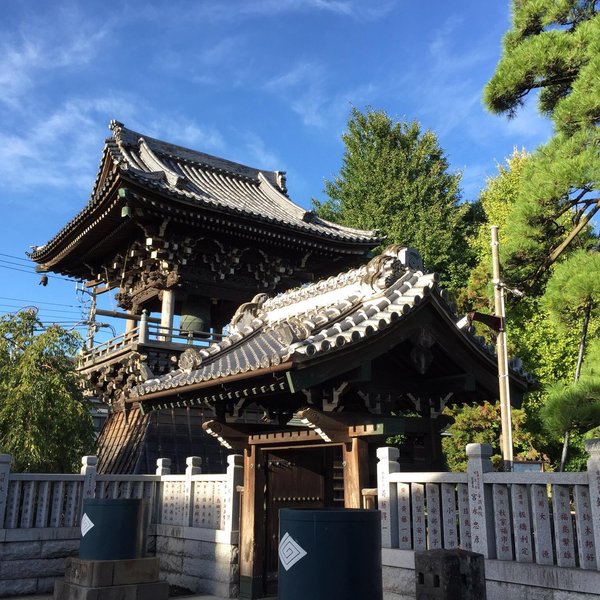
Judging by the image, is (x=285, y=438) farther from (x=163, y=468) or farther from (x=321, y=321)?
(x=163, y=468)

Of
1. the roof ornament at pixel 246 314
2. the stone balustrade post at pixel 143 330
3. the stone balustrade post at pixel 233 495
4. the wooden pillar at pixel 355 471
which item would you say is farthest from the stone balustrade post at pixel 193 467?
the stone balustrade post at pixel 143 330

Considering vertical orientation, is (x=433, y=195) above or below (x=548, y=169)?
above

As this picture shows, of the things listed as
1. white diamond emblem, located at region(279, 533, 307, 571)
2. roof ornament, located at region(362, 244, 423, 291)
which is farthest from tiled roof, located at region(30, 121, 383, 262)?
white diamond emblem, located at region(279, 533, 307, 571)

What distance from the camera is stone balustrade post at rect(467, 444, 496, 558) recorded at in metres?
5.83

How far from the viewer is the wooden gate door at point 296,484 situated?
870cm

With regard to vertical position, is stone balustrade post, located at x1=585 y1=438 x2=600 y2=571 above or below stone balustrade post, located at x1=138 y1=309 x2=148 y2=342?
below

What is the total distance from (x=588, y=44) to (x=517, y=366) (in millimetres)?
6108

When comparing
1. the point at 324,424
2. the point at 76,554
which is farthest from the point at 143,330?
the point at 324,424

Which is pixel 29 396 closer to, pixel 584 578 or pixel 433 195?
pixel 584 578

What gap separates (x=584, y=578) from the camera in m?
4.95

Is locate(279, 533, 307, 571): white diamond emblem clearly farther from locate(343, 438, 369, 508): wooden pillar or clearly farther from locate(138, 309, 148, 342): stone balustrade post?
locate(138, 309, 148, 342): stone balustrade post

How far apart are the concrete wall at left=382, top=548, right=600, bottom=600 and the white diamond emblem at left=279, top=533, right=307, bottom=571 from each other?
282cm

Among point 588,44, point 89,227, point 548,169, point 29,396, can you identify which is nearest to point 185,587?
point 29,396

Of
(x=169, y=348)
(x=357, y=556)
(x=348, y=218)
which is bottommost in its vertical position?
(x=357, y=556)
